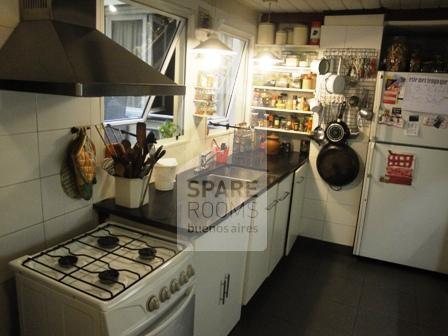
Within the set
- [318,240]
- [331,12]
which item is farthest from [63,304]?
[331,12]

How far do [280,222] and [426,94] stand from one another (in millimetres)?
1501

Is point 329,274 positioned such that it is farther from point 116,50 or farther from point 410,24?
point 116,50

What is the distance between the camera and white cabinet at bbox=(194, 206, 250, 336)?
177 centimetres

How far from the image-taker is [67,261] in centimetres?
144

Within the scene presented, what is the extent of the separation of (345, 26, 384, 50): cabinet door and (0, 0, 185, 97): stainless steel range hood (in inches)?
83.7

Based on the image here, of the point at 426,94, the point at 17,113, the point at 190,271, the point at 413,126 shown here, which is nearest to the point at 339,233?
the point at 413,126

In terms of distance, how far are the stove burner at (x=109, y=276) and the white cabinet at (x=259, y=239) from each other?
106cm

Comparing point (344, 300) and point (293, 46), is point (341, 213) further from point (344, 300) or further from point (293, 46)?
point (293, 46)

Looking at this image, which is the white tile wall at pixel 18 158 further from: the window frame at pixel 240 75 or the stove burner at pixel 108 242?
the window frame at pixel 240 75

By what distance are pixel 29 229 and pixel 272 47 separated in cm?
273

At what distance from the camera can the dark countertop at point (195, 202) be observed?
5.78ft

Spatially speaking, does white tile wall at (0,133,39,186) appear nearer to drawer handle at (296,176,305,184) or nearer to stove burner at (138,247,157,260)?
stove burner at (138,247,157,260)

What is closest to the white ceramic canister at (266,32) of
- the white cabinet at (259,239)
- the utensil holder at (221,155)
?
the utensil holder at (221,155)

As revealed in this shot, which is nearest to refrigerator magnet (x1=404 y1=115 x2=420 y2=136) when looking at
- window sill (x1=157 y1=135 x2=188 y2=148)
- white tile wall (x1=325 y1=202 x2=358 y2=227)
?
white tile wall (x1=325 y1=202 x2=358 y2=227)
